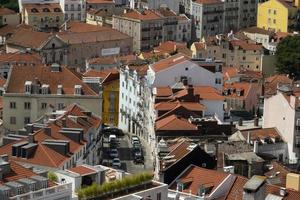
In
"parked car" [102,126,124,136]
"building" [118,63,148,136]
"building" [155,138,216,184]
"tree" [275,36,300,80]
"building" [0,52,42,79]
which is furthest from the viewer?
"tree" [275,36,300,80]

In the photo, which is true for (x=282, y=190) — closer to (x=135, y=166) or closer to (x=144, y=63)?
(x=135, y=166)

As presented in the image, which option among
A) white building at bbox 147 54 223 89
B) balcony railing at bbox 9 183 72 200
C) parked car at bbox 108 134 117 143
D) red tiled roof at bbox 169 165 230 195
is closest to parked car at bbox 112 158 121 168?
parked car at bbox 108 134 117 143

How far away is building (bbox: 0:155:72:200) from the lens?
98.5ft

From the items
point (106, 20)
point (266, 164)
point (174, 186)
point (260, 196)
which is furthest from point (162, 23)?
point (260, 196)

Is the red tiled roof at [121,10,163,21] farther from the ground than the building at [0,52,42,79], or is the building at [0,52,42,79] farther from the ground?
the red tiled roof at [121,10,163,21]

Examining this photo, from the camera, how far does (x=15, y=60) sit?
2960 inches

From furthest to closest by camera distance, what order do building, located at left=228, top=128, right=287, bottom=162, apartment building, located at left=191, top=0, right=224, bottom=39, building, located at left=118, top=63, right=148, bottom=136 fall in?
1. apartment building, located at left=191, top=0, right=224, bottom=39
2. building, located at left=118, top=63, right=148, bottom=136
3. building, located at left=228, top=128, right=287, bottom=162

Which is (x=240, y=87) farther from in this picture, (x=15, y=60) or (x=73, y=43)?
(x=73, y=43)

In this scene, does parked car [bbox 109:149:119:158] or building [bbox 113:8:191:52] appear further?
building [bbox 113:8:191:52]

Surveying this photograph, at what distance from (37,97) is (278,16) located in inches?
2169

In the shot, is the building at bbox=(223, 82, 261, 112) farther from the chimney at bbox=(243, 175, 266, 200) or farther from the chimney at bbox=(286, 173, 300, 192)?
the chimney at bbox=(243, 175, 266, 200)

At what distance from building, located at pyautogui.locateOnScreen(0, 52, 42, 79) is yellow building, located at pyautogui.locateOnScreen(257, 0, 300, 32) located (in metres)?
36.4

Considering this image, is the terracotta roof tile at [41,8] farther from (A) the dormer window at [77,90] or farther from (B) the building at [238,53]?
(A) the dormer window at [77,90]

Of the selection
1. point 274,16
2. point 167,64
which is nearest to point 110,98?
point 167,64
